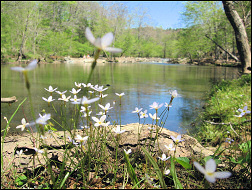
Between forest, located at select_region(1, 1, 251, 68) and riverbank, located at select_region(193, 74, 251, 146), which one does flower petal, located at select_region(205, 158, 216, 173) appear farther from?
forest, located at select_region(1, 1, 251, 68)

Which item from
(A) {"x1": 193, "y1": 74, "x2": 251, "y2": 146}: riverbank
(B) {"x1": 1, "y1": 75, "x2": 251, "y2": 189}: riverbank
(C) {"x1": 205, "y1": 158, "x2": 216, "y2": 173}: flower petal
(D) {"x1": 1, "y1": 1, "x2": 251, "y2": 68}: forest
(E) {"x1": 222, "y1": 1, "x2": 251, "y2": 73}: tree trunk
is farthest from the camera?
(D) {"x1": 1, "y1": 1, "x2": 251, "y2": 68}: forest

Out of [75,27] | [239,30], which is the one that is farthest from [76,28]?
[239,30]

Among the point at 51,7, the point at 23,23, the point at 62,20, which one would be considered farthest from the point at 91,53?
the point at 23,23

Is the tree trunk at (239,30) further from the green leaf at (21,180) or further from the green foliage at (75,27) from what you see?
the green foliage at (75,27)

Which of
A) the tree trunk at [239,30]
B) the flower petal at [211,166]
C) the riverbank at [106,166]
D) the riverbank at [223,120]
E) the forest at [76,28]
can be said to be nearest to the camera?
the flower petal at [211,166]

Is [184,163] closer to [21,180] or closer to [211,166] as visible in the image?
[211,166]

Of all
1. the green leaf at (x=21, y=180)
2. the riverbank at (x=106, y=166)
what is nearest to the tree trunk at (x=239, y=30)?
the riverbank at (x=106, y=166)

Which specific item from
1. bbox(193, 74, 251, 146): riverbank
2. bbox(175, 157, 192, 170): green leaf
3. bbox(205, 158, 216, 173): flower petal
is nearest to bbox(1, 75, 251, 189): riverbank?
bbox(175, 157, 192, 170): green leaf

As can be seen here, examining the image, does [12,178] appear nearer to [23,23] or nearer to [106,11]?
[23,23]

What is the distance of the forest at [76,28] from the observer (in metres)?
26.4

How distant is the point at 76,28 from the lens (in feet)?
127

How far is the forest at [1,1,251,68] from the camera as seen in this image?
26422 mm

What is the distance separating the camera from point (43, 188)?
90cm

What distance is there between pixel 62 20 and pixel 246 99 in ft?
132
